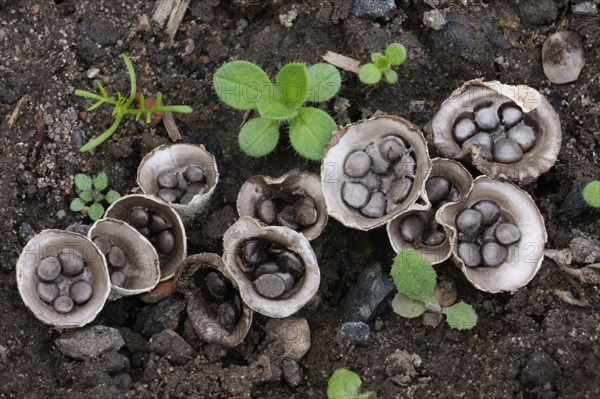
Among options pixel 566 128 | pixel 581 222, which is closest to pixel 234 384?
pixel 581 222

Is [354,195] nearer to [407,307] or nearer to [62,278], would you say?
[407,307]

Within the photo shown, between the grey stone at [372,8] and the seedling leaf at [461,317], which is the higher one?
the grey stone at [372,8]

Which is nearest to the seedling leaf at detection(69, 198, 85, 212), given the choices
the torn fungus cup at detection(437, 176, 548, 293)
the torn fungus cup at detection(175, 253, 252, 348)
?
the torn fungus cup at detection(175, 253, 252, 348)

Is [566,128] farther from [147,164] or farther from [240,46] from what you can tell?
[147,164]

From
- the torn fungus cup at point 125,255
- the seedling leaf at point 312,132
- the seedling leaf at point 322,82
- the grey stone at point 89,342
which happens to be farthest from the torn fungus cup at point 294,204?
the grey stone at point 89,342

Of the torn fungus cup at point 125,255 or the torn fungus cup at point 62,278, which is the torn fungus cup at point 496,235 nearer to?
the torn fungus cup at point 125,255

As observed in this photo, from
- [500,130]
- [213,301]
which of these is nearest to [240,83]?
[213,301]
